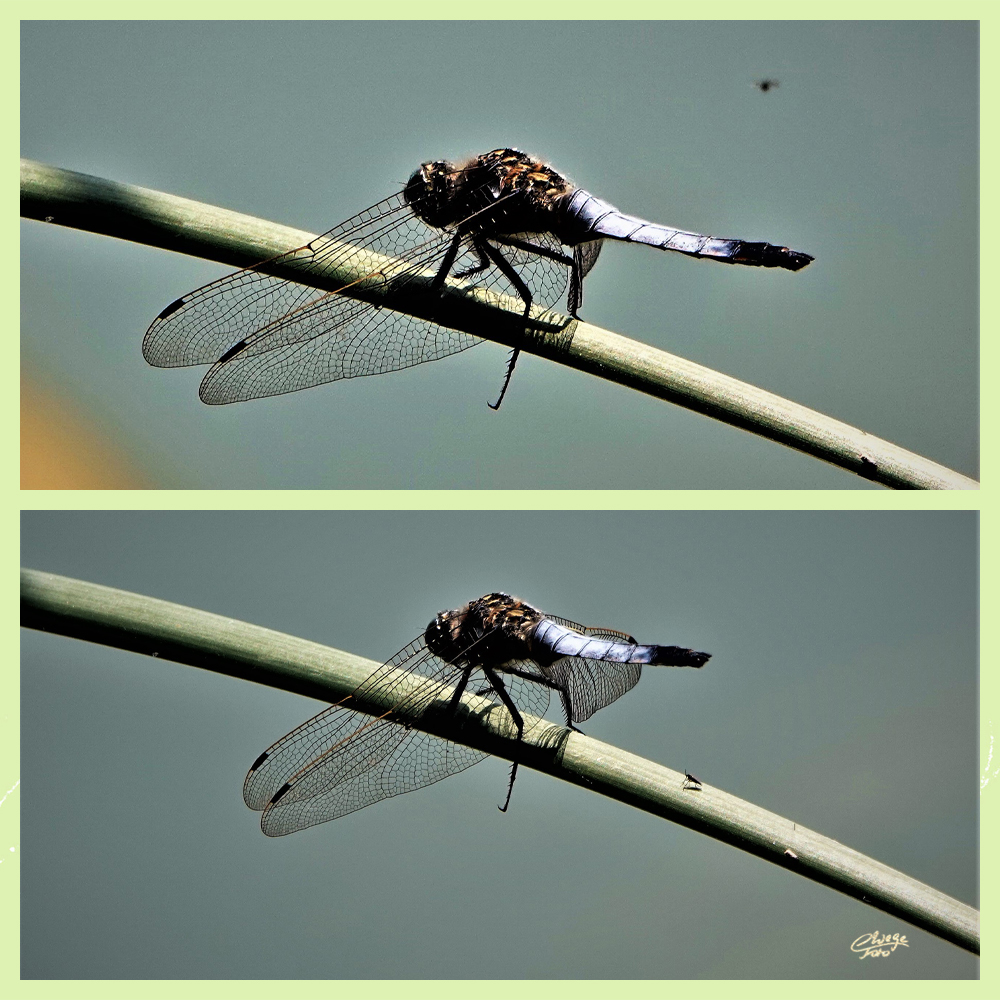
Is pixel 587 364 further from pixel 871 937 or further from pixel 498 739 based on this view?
pixel 871 937

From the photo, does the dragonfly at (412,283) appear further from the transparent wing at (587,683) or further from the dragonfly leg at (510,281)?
the transparent wing at (587,683)

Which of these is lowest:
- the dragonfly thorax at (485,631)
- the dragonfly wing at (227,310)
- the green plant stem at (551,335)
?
the dragonfly thorax at (485,631)

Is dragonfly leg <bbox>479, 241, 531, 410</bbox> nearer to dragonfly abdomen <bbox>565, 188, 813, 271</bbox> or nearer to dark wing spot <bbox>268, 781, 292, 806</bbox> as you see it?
dragonfly abdomen <bbox>565, 188, 813, 271</bbox>

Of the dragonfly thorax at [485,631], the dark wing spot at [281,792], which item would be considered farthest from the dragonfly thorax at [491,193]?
the dark wing spot at [281,792]

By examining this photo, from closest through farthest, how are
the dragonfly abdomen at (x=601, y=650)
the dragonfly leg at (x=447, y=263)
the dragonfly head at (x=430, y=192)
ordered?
1. the dragonfly abdomen at (x=601, y=650)
2. the dragonfly leg at (x=447, y=263)
3. the dragonfly head at (x=430, y=192)

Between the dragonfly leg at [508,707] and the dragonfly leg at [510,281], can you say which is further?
the dragonfly leg at [510,281]

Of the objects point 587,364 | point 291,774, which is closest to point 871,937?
point 291,774

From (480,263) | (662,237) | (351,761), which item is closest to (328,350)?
(480,263)

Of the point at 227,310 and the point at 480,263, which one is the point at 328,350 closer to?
the point at 227,310
